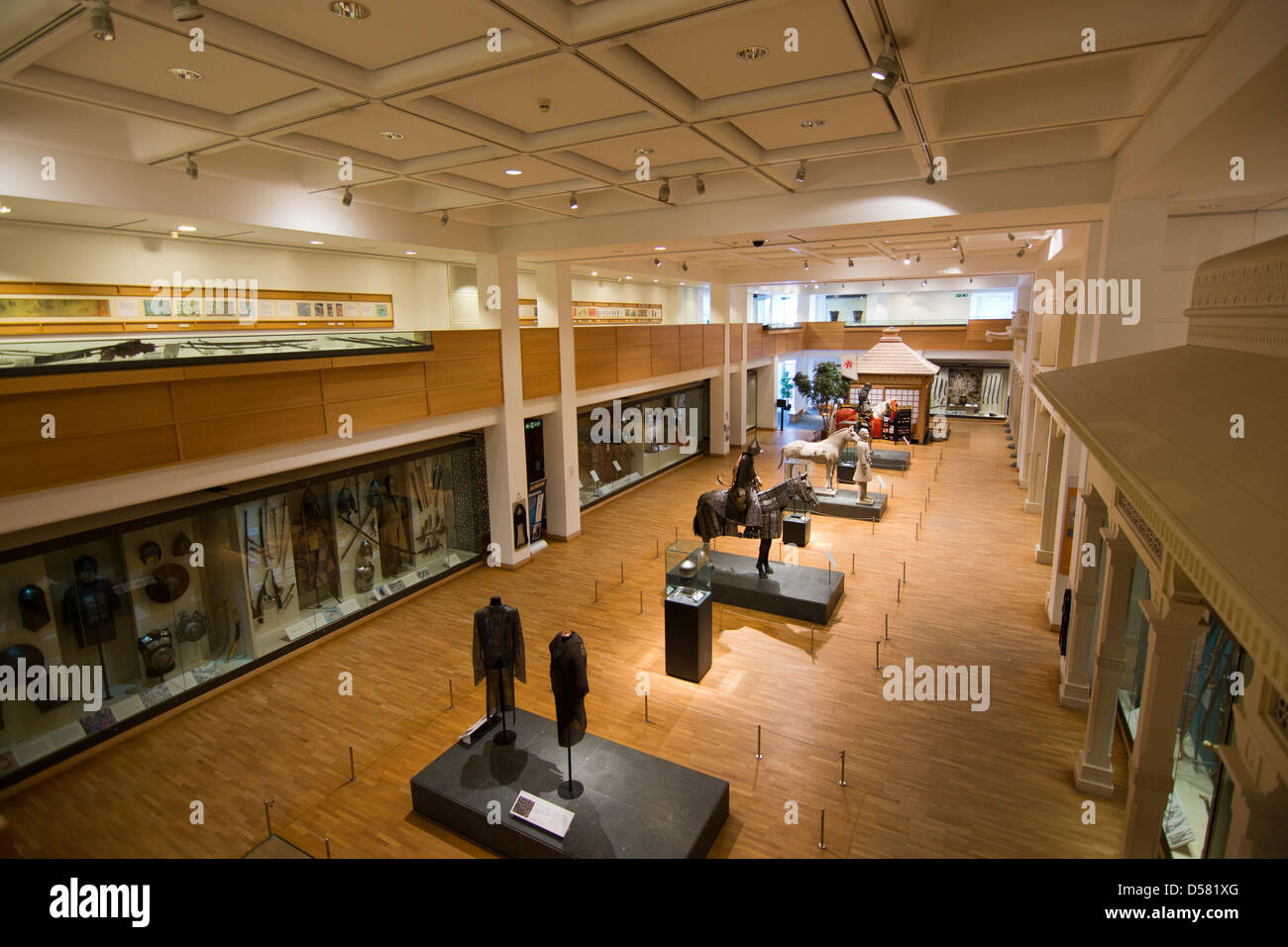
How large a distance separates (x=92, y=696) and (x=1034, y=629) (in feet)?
36.7

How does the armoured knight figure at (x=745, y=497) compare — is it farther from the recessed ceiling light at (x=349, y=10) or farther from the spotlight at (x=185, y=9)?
the spotlight at (x=185, y=9)

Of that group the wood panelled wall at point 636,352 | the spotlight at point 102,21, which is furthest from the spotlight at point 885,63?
the wood panelled wall at point 636,352

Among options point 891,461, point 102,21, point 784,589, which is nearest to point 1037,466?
point 891,461

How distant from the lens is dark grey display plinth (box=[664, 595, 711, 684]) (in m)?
7.40

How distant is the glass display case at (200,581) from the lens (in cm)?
632

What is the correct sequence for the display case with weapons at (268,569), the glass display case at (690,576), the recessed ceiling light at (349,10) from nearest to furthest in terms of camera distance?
the recessed ceiling light at (349,10)
the glass display case at (690,576)
the display case with weapons at (268,569)

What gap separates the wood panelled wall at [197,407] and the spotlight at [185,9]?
387cm

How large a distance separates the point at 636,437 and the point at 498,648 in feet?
35.8

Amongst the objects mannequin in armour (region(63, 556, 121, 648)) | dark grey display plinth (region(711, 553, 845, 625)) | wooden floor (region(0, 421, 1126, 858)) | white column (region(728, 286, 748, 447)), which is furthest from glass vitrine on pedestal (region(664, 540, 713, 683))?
white column (region(728, 286, 748, 447))

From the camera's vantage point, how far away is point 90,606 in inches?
267

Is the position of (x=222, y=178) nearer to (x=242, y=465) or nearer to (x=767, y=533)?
(x=242, y=465)

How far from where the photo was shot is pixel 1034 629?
859 cm

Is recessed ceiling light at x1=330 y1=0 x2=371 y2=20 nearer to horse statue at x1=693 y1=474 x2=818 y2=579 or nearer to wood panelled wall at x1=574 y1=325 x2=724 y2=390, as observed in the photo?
horse statue at x1=693 y1=474 x2=818 y2=579
